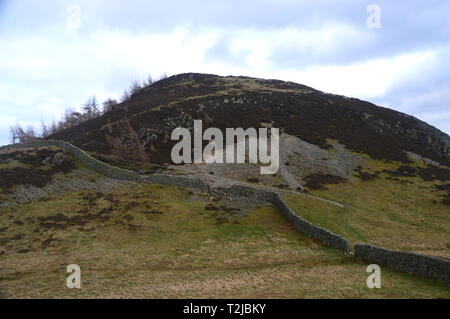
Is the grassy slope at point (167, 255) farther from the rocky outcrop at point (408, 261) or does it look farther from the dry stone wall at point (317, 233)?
the dry stone wall at point (317, 233)

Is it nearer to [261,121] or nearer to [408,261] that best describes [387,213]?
[408,261]

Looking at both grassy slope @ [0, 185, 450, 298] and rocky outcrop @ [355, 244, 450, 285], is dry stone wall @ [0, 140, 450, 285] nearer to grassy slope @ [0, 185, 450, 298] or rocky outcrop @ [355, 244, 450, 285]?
rocky outcrop @ [355, 244, 450, 285]

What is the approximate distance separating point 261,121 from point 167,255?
194 ft

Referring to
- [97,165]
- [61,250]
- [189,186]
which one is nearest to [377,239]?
[189,186]

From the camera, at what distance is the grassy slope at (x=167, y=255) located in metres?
17.9

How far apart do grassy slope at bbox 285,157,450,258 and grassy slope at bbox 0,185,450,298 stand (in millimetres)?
6686

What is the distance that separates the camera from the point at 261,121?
79.1 m

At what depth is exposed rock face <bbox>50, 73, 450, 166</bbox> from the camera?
6688cm

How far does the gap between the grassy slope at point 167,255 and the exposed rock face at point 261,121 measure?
24711 millimetres

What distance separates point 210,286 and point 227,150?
45.8 m

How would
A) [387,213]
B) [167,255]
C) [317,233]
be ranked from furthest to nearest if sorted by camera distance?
[387,213] → [317,233] → [167,255]

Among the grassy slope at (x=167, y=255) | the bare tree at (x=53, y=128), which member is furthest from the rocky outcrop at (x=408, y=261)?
the bare tree at (x=53, y=128)

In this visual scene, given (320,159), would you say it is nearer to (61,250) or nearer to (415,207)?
(415,207)

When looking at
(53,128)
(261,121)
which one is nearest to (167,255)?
(261,121)
